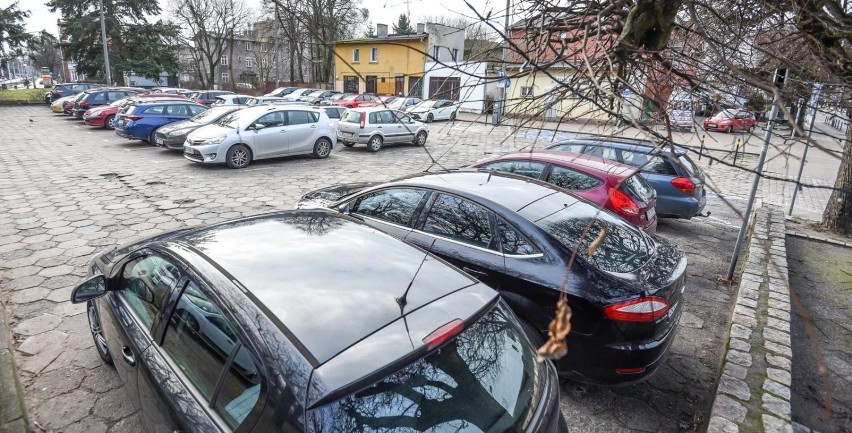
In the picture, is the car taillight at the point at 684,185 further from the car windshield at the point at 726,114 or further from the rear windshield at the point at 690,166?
the car windshield at the point at 726,114

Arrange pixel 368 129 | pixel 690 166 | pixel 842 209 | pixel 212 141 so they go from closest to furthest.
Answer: pixel 690 166 < pixel 842 209 < pixel 212 141 < pixel 368 129

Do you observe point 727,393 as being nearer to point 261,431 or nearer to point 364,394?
point 364,394

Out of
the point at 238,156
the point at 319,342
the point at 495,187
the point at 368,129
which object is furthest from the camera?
the point at 368,129

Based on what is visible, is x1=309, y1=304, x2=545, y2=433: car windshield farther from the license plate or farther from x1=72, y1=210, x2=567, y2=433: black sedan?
the license plate

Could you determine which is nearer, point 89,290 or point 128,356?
point 128,356

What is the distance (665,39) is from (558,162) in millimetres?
A: 3993

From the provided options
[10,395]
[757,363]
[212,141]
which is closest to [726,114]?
[757,363]

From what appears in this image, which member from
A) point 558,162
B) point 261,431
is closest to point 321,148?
point 558,162

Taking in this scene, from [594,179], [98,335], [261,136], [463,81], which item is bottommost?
[98,335]

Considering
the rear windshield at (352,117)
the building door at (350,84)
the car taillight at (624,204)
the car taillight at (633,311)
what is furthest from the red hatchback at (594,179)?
the building door at (350,84)

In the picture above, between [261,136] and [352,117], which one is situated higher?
[352,117]

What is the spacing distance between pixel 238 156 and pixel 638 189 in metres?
9.75

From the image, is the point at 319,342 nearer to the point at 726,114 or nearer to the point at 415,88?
the point at 415,88

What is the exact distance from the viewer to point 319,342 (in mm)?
1839
